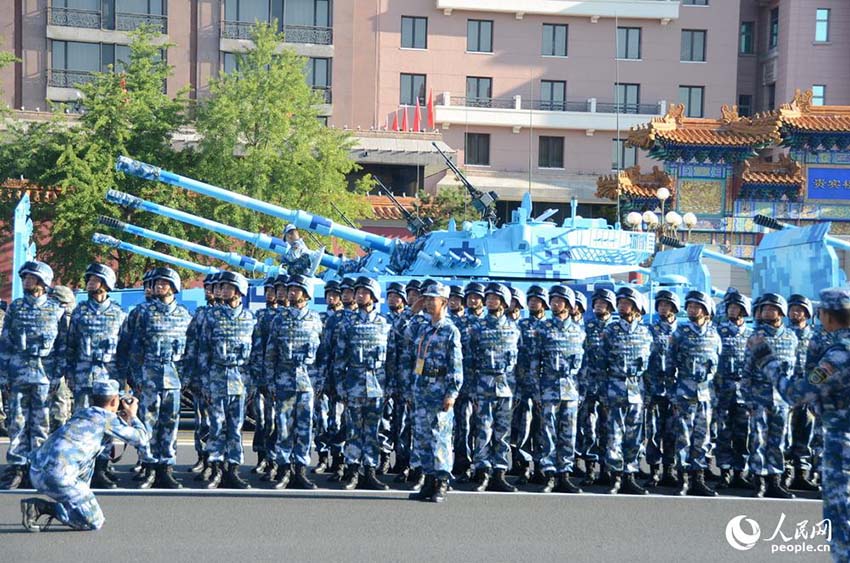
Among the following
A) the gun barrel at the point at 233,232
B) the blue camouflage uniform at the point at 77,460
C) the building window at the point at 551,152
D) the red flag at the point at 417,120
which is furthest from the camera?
the building window at the point at 551,152

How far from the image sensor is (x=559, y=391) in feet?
37.7

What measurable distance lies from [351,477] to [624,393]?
2506 mm

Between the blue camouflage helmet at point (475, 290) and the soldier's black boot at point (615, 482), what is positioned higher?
the blue camouflage helmet at point (475, 290)

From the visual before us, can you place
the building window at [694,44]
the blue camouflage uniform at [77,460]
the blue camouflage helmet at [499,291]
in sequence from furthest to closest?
1. the building window at [694,44]
2. the blue camouflage helmet at [499,291]
3. the blue camouflage uniform at [77,460]

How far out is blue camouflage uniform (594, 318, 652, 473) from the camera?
37.4 ft

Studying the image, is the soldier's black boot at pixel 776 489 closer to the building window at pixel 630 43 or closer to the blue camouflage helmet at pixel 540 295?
the blue camouflage helmet at pixel 540 295

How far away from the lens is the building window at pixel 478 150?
43.5m

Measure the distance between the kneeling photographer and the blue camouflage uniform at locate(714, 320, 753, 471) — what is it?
544 centimetres

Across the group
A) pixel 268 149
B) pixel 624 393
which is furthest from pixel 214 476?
pixel 268 149

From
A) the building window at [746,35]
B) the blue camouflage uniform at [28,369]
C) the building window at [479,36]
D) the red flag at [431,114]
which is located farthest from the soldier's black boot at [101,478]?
the building window at [746,35]

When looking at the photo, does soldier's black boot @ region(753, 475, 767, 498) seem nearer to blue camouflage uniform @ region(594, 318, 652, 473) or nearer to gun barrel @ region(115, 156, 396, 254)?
blue camouflage uniform @ region(594, 318, 652, 473)

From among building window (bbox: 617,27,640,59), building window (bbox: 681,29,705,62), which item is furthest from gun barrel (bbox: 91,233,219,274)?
building window (bbox: 681,29,705,62)

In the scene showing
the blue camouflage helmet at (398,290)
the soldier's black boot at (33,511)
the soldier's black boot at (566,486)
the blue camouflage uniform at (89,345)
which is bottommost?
the soldier's black boot at (566,486)

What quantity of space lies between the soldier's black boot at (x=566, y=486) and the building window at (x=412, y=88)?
32.8 m
